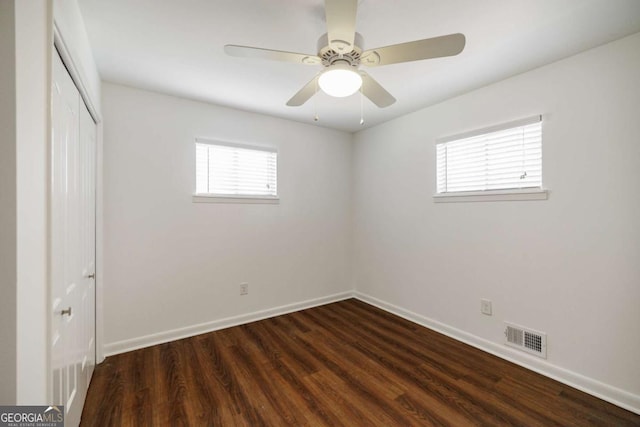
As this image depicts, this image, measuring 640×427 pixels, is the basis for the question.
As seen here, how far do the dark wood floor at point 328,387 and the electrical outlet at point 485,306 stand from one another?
1.17 ft

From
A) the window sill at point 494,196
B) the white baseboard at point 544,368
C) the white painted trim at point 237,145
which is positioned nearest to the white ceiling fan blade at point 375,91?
the window sill at point 494,196

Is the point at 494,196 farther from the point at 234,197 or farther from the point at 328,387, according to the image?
the point at 234,197

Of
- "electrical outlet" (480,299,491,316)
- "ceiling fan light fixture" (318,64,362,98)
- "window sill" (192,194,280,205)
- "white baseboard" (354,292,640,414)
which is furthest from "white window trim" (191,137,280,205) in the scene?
"electrical outlet" (480,299,491,316)

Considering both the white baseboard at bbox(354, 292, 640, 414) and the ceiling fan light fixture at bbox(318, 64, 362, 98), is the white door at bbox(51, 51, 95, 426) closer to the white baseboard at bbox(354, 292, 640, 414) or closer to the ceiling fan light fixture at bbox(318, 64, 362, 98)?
the ceiling fan light fixture at bbox(318, 64, 362, 98)

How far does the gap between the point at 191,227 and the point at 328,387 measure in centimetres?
195

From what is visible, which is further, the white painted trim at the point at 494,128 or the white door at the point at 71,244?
the white painted trim at the point at 494,128

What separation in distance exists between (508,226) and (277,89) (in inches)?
92.8

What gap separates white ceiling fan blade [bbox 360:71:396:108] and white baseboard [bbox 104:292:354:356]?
258cm

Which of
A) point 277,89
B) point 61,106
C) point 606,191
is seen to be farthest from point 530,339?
point 61,106

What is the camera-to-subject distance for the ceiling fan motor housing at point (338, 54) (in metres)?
1.37

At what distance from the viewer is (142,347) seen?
2518 mm

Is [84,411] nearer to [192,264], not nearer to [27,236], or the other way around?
[192,264]
